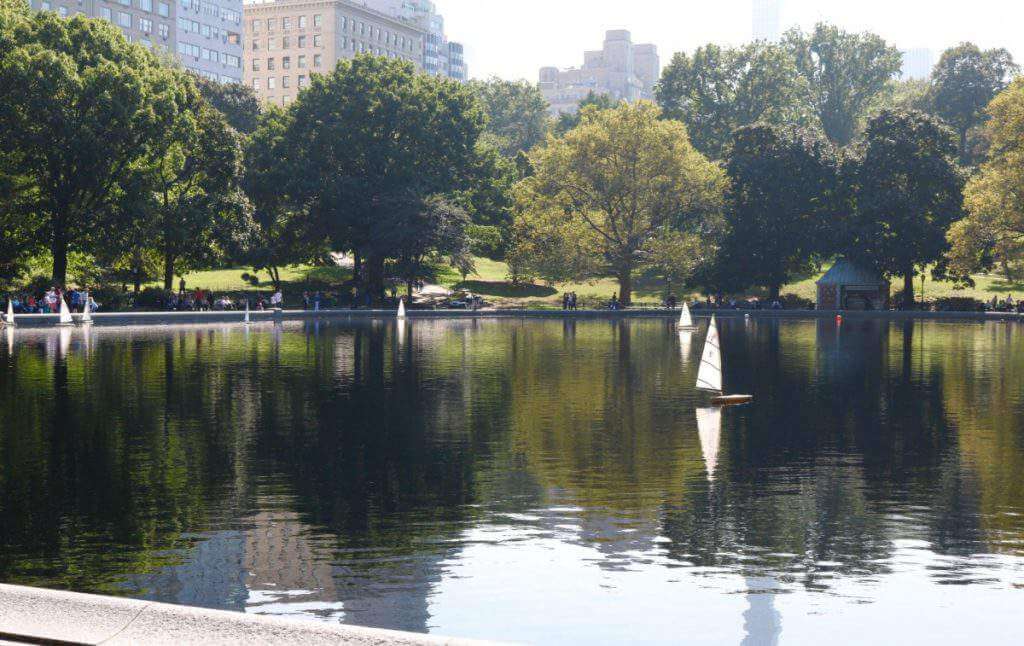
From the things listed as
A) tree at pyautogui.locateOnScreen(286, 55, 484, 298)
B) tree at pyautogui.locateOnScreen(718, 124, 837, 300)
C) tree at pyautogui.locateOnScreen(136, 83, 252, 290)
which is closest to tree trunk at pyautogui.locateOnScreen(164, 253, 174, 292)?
tree at pyautogui.locateOnScreen(136, 83, 252, 290)

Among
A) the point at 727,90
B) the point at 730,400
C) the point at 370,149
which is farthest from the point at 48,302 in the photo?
the point at 727,90

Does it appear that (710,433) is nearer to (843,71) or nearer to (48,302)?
(48,302)

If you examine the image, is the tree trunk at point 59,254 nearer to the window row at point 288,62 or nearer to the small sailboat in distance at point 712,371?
the small sailboat in distance at point 712,371

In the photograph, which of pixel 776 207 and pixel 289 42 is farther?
pixel 289 42

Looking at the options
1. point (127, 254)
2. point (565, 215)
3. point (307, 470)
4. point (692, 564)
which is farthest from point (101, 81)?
point (692, 564)

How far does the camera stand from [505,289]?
11269 centimetres

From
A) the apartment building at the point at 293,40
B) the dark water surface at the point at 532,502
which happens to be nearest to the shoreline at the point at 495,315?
the dark water surface at the point at 532,502

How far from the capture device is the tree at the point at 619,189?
104 m

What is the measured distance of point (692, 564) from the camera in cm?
1324

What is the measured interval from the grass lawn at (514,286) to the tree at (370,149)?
28.6 ft

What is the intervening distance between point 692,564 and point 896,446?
1073cm

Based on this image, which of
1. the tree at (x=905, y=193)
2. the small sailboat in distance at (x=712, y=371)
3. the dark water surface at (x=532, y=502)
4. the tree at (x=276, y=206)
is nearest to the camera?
the dark water surface at (x=532, y=502)

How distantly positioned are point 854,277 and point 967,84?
52.3 m

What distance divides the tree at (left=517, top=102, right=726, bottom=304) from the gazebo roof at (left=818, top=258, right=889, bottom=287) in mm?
13032
